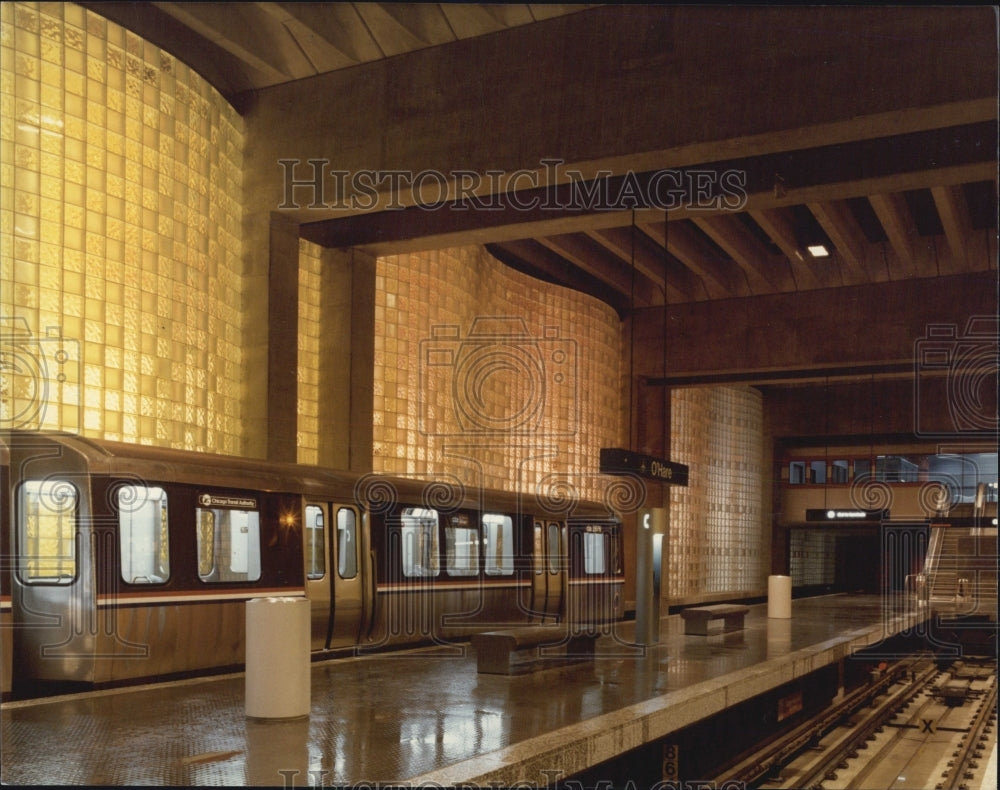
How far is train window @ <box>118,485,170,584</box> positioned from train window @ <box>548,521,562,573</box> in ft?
27.9

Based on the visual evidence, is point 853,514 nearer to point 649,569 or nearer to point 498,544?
point 498,544

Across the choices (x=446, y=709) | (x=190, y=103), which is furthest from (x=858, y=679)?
(x=190, y=103)

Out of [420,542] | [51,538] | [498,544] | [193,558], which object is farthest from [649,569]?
[51,538]

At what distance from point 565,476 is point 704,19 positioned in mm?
13857

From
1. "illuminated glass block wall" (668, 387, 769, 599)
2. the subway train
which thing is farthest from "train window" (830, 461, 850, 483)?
the subway train

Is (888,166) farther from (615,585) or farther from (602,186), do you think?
(615,585)

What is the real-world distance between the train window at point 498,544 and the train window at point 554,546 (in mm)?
1330

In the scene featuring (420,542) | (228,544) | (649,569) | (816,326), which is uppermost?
(816,326)

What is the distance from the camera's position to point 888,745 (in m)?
13.2

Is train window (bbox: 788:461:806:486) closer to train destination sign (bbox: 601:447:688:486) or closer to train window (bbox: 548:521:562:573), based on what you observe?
train window (bbox: 548:521:562:573)

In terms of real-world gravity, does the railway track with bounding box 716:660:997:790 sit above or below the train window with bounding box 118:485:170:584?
below

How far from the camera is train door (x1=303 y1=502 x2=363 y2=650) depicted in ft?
36.7

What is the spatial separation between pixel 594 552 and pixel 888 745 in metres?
6.34

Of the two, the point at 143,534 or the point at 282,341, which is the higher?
the point at 282,341
